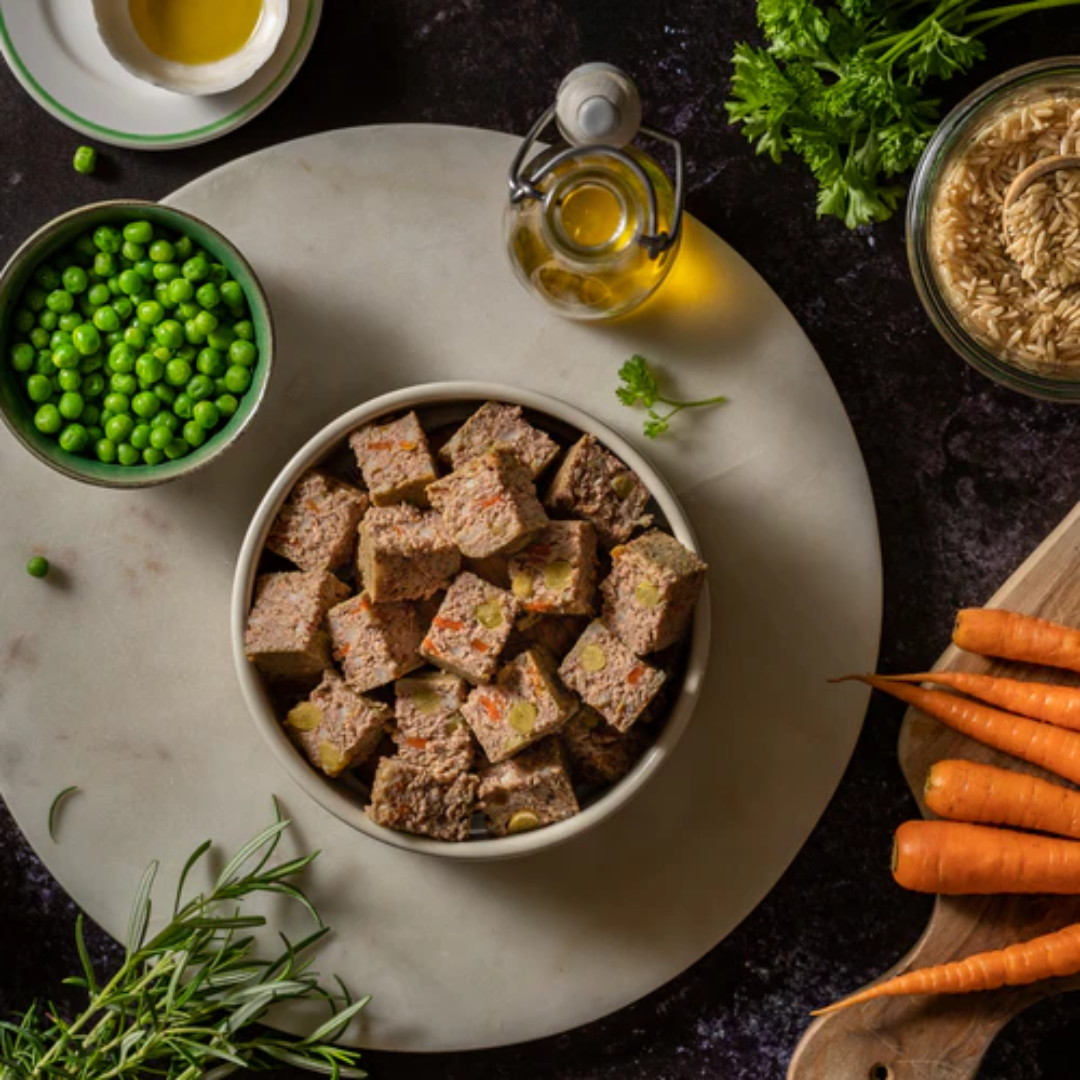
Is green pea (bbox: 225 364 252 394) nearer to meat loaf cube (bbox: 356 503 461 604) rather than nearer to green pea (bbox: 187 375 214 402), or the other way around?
green pea (bbox: 187 375 214 402)

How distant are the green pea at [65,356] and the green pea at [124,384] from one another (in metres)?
0.11

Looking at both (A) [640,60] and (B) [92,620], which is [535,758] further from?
(A) [640,60]

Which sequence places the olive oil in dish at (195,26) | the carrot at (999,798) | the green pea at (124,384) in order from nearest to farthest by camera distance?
the green pea at (124,384), the carrot at (999,798), the olive oil in dish at (195,26)

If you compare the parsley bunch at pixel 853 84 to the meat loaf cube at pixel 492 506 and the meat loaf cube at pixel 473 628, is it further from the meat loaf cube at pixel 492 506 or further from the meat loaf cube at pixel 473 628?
the meat loaf cube at pixel 473 628

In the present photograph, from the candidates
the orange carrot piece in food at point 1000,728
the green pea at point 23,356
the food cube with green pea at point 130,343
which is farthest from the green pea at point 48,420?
the orange carrot piece in food at point 1000,728

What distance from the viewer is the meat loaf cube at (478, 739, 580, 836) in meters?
2.90

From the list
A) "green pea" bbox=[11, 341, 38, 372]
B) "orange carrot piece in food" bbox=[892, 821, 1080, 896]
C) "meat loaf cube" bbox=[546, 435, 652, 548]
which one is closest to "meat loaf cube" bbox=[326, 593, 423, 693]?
"meat loaf cube" bbox=[546, 435, 652, 548]

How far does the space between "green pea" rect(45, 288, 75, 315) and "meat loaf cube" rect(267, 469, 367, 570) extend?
78 cm

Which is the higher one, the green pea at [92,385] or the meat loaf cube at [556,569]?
the green pea at [92,385]

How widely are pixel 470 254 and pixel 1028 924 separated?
2.42 metres

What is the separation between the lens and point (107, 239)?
305 cm

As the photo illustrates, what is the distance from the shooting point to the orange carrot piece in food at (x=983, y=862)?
10.4 ft

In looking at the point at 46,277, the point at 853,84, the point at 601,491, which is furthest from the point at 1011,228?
the point at 46,277

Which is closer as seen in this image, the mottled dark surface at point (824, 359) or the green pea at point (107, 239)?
the green pea at point (107, 239)
